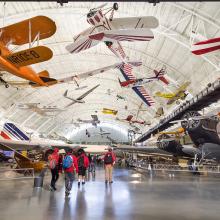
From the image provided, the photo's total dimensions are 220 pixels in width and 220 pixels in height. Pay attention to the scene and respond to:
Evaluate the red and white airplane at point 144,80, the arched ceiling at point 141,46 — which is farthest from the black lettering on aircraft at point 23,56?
the red and white airplane at point 144,80

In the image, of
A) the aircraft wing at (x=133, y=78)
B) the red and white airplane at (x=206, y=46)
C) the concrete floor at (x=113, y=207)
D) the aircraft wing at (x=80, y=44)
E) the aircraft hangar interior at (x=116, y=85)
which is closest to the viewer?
the concrete floor at (x=113, y=207)

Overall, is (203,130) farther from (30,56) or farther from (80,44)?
(30,56)

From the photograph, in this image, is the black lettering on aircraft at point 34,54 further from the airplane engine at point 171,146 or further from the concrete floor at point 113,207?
the airplane engine at point 171,146

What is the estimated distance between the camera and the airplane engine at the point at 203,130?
1332cm

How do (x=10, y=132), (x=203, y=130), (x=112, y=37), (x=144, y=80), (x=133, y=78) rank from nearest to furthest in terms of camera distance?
(x=112, y=37) → (x=203, y=130) → (x=10, y=132) → (x=133, y=78) → (x=144, y=80)

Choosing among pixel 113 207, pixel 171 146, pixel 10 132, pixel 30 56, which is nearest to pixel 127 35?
pixel 30 56

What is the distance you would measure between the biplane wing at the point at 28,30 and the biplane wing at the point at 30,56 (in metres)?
0.85

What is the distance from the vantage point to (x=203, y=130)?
13523 millimetres

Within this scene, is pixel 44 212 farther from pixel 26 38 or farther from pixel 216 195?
pixel 26 38

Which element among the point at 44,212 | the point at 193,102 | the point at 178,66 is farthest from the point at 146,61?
the point at 44,212

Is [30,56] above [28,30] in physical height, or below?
below

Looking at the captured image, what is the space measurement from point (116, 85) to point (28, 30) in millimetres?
31120

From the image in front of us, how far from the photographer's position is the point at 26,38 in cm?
1005

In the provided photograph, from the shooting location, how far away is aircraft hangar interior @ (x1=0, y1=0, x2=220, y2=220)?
237 inches
